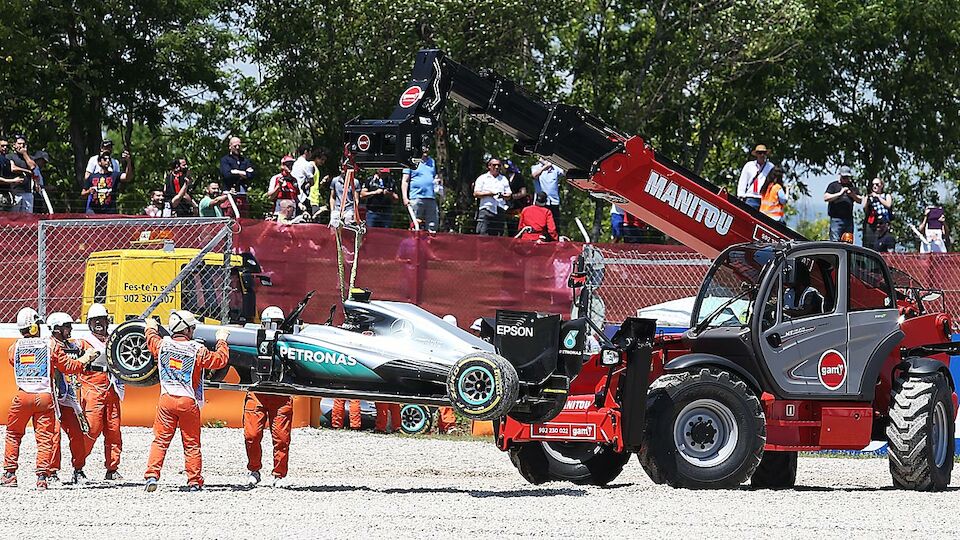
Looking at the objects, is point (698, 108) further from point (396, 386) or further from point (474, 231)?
point (396, 386)

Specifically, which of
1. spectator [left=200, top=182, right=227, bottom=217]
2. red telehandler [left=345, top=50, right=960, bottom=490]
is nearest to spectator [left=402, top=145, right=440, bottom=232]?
spectator [left=200, top=182, right=227, bottom=217]

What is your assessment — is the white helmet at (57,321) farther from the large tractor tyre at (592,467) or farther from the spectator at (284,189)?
the spectator at (284,189)

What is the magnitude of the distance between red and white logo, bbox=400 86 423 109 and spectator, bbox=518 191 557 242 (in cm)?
829

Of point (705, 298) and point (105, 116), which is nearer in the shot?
point (705, 298)

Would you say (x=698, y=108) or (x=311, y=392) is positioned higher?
(x=698, y=108)

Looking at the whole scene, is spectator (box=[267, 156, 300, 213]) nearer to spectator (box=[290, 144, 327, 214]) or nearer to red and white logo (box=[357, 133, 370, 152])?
spectator (box=[290, 144, 327, 214])

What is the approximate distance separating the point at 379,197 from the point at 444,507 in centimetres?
1092

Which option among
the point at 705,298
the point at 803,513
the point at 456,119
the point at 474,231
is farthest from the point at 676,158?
the point at 803,513

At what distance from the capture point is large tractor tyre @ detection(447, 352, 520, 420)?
12.6m

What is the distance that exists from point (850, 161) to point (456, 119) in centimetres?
1096

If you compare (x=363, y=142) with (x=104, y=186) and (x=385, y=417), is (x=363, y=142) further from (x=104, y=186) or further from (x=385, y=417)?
(x=104, y=186)

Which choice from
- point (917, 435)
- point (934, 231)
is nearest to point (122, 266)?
point (917, 435)

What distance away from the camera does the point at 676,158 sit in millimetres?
36594

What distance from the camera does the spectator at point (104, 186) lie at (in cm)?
2211
